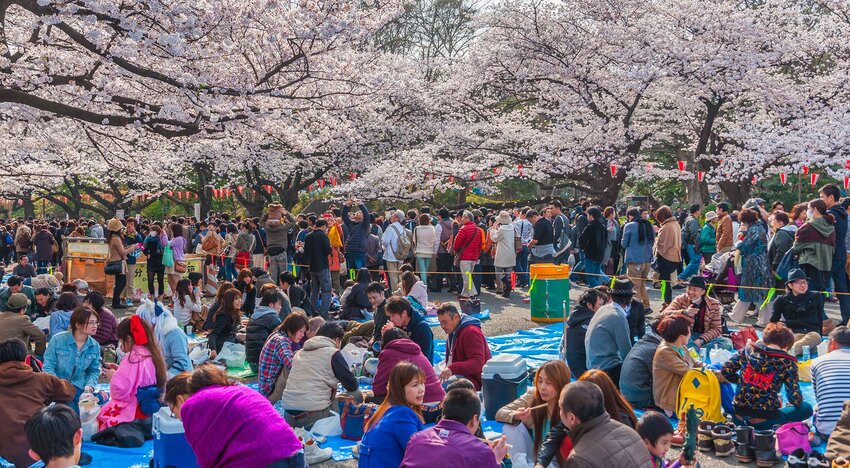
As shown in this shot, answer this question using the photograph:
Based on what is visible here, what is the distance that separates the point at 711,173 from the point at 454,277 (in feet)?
34.2

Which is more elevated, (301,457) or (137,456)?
(301,457)

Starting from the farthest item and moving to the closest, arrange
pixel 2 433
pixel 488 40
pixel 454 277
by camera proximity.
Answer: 1. pixel 488 40
2. pixel 454 277
3. pixel 2 433

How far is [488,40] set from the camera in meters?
25.1

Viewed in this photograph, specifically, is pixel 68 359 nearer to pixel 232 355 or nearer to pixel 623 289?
pixel 232 355

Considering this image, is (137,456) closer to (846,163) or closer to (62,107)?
(62,107)

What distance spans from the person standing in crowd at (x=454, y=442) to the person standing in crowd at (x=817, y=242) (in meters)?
8.10

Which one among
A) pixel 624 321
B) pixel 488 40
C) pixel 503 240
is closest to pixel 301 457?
pixel 624 321

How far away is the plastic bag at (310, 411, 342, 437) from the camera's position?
698cm

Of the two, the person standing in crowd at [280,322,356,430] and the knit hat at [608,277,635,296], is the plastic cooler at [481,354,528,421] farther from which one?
the knit hat at [608,277,635,296]

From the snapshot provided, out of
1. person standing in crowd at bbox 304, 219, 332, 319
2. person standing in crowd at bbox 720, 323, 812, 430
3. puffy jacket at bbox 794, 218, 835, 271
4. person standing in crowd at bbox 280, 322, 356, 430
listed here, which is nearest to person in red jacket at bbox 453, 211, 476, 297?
person standing in crowd at bbox 304, 219, 332, 319

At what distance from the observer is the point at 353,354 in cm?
906

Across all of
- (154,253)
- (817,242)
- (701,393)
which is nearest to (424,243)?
(154,253)

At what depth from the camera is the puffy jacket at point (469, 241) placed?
567 inches

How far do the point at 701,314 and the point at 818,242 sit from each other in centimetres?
293
